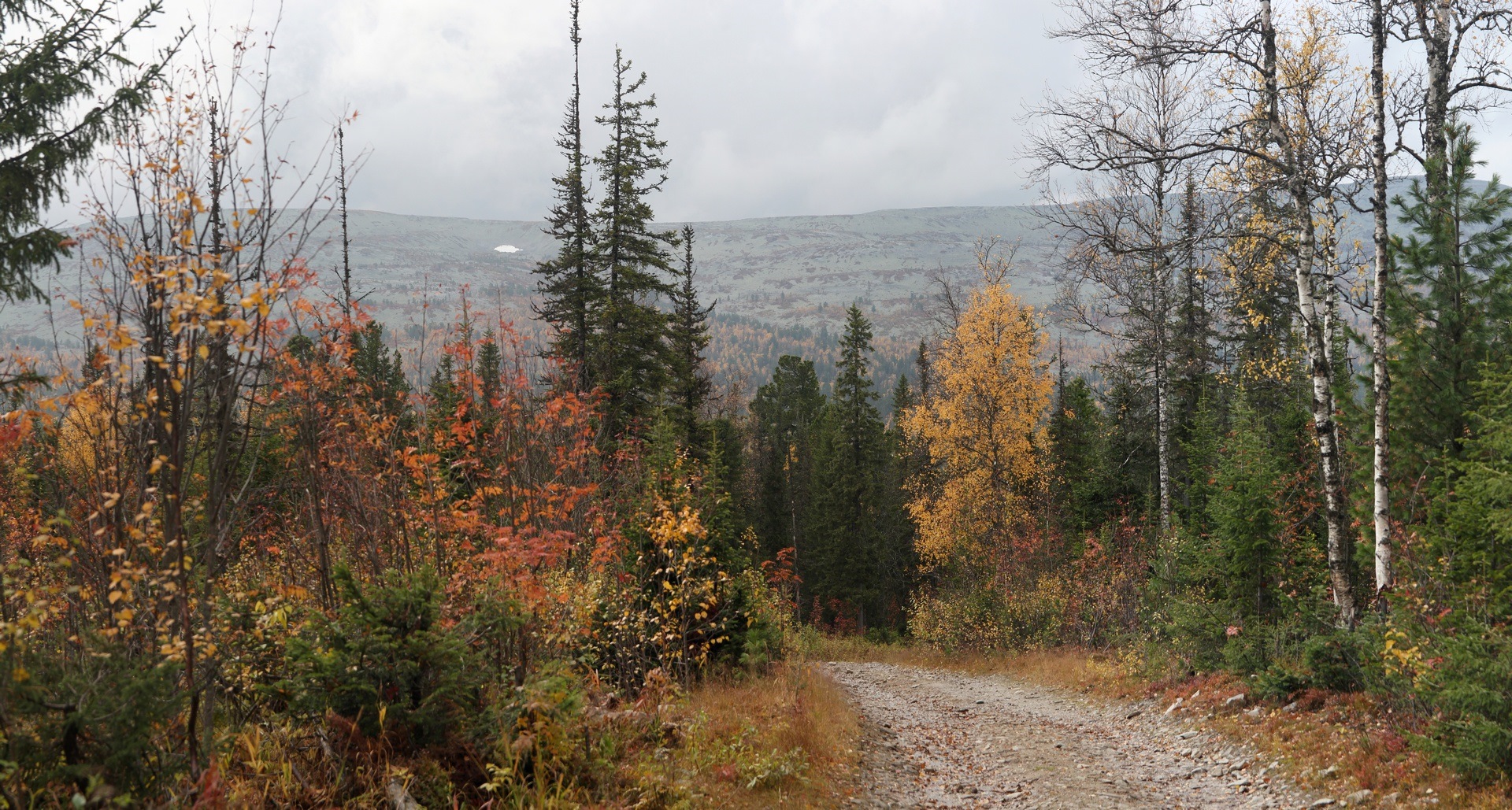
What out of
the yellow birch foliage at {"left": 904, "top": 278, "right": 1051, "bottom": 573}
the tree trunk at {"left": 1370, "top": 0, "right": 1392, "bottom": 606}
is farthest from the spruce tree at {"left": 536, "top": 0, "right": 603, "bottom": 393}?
the tree trunk at {"left": 1370, "top": 0, "right": 1392, "bottom": 606}

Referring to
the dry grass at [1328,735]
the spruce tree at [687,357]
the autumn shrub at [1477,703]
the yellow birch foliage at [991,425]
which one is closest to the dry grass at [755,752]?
the dry grass at [1328,735]

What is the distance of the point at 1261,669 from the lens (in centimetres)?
959

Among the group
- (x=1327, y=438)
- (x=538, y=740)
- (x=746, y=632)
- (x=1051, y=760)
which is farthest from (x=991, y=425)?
(x=538, y=740)


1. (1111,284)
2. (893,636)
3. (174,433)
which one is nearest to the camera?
(174,433)

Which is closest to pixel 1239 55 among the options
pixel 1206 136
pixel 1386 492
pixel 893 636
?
pixel 1206 136

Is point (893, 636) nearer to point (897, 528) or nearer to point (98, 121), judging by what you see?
point (897, 528)

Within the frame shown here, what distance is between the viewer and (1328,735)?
24.5 feet

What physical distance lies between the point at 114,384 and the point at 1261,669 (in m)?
12.1

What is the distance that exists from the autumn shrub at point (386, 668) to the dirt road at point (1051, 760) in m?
4.37

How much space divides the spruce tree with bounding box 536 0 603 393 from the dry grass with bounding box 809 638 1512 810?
14315 millimetres

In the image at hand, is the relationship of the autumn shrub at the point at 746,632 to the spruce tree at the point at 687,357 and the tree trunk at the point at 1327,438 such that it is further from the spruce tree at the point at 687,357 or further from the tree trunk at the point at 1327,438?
the spruce tree at the point at 687,357

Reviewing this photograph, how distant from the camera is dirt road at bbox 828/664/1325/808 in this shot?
7.27m

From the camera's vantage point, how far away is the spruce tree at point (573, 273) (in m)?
20.2

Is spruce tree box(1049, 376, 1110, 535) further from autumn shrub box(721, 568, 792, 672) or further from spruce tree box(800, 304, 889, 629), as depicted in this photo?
autumn shrub box(721, 568, 792, 672)
